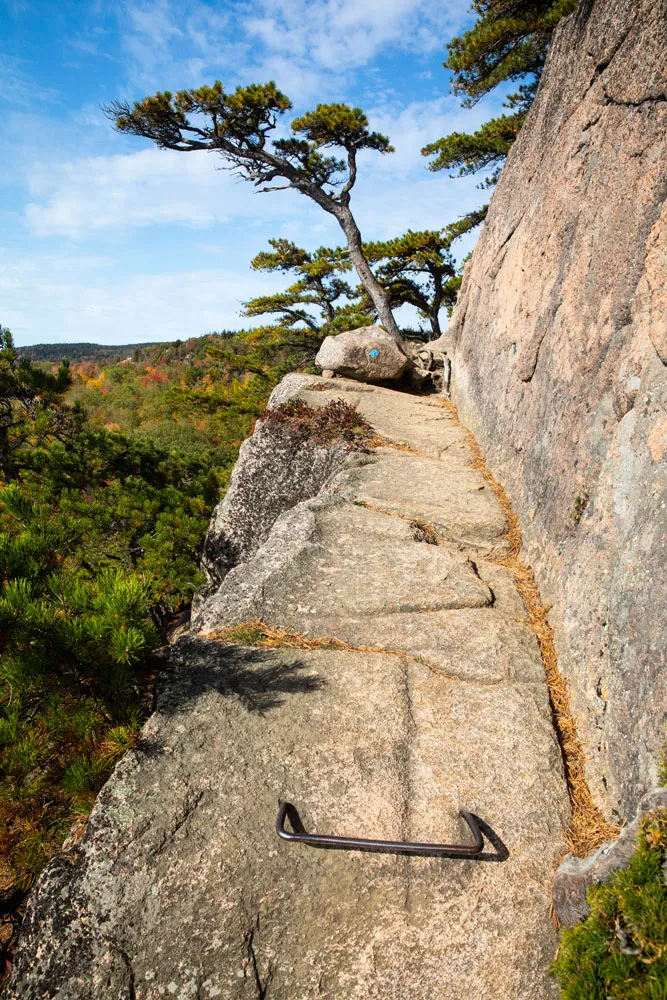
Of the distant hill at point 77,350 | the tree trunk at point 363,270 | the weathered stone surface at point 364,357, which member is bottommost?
the weathered stone surface at point 364,357

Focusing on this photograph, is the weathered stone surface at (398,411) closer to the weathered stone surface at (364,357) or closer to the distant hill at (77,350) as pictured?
the weathered stone surface at (364,357)

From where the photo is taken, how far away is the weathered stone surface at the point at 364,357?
28.2 ft

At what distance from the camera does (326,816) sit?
6.26 feet

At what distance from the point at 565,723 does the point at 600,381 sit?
1.72 metres

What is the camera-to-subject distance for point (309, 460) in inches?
230

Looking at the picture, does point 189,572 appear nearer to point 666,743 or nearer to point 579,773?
point 579,773

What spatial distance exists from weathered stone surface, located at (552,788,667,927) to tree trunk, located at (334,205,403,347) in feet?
36.7

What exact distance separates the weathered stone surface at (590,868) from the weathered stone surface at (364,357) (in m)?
7.66

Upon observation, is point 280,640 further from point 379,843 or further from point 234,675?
point 379,843

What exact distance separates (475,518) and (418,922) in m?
2.82

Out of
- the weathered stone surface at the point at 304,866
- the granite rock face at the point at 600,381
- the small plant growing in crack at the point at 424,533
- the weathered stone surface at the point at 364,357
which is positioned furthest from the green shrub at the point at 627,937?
the weathered stone surface at the point at 364,357

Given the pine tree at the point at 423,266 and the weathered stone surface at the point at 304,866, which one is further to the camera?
the pine tree at the point at 423,266

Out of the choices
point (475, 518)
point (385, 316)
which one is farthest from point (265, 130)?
point (475, 518)

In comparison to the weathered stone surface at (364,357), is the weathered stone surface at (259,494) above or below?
below
